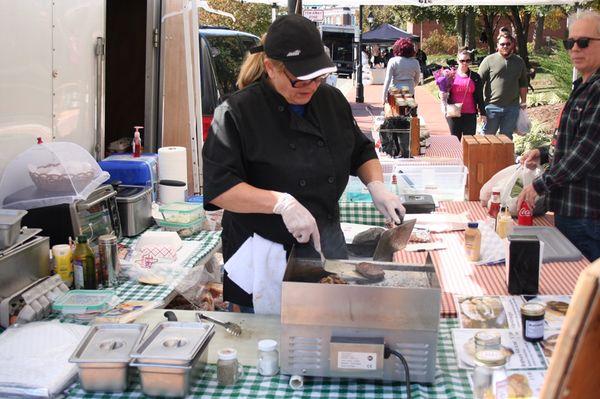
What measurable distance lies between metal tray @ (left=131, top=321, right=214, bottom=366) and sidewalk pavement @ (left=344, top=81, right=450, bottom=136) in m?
8.83

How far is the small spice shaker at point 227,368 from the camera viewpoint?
2.22m

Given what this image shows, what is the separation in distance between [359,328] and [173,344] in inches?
22.5

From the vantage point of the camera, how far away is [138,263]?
11.9ft

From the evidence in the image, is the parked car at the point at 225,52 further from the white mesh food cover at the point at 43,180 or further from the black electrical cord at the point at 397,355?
the black electrical cord at the point at 397,355

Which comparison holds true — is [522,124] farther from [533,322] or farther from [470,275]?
[533,322]

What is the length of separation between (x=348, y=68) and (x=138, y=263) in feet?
93.4

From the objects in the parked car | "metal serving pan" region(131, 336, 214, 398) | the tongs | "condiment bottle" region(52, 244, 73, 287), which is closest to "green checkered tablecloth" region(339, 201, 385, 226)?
"condiment bottle" region(52, 244, 73, 287)

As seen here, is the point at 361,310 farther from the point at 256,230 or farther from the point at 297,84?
the point at 297,84

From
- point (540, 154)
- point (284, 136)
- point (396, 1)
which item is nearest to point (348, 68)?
point (396, 1)

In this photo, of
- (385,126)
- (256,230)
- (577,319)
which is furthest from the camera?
(385,126)

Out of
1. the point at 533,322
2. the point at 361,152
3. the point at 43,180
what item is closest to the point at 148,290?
the point at 43,180

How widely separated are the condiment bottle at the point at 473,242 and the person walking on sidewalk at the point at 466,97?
6.03 meters

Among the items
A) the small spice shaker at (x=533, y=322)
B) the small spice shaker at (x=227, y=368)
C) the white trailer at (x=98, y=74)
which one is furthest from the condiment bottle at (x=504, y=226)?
the white trailer at (x=98, y=74)

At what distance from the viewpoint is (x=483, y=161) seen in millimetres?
5117
